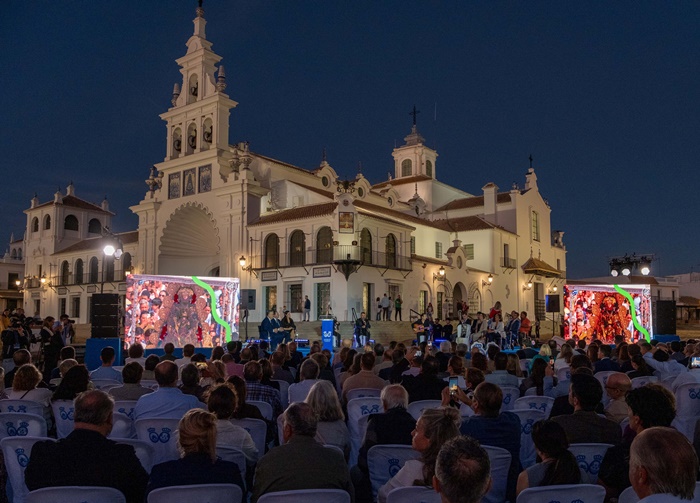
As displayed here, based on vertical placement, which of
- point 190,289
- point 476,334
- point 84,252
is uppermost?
point 84,252

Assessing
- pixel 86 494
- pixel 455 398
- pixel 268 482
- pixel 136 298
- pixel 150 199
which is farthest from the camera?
pixel 150 199

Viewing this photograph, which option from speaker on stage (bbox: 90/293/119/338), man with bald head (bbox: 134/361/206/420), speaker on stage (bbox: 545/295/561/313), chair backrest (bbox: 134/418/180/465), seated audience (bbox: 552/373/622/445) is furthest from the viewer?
speaker on stage (bbox: 545/295/561/313)

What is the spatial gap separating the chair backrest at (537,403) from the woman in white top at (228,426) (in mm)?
3522

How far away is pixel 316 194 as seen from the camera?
3941 cm

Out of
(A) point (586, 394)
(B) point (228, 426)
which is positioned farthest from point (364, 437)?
(A) point (586, 394)

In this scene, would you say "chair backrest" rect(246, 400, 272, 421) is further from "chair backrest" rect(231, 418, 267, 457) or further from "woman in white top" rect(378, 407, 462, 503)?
"woman in white top" rect(378, 407, 462, 503)

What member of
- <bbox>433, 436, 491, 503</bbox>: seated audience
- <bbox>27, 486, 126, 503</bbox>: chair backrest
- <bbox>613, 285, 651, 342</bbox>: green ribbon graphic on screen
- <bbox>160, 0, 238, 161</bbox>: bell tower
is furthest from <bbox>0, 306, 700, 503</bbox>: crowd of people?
<bbox>160, 0, 238, 161</bbox>: bell tower

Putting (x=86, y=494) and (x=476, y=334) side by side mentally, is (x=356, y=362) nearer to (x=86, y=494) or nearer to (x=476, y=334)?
(x=86, y=494)

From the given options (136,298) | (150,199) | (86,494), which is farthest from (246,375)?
(150,199)

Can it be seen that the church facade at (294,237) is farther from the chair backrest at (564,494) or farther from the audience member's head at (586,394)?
the chair backrest at (564,494)

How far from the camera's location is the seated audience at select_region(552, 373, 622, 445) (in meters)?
5.02

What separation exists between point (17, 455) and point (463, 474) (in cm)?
361

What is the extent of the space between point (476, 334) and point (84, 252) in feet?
113

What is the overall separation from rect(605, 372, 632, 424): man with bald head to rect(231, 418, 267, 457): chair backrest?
345 cm
